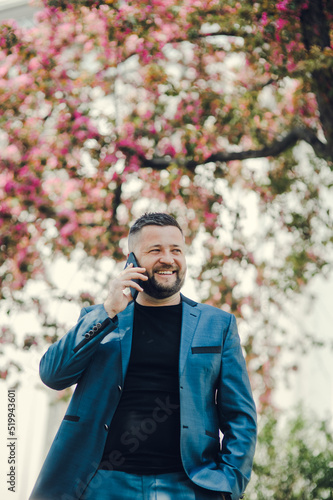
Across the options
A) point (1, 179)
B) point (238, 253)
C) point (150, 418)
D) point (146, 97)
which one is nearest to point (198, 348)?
point (150, 418)

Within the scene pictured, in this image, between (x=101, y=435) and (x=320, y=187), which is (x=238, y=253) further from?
(x=101, y=435)

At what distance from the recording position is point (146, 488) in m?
2.25

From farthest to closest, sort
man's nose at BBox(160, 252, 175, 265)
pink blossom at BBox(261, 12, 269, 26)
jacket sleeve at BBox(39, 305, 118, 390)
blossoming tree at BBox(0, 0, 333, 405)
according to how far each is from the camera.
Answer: blossoming tree at BBox(0, 0, 333, 405), pink blossom at BBox(261, 12, 269, 26), man's nose at BBox(160, 252, 175, 265), jacket sleeve at BBox(39, 305, 118, 390)

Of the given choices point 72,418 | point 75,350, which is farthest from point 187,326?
point 72,418

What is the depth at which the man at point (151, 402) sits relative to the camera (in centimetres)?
230

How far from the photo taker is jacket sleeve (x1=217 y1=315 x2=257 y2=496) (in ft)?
7.68

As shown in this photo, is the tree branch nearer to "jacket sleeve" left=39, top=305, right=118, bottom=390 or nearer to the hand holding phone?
the hand holding phone

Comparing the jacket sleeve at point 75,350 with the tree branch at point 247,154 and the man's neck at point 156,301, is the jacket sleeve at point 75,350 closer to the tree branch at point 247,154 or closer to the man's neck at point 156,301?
the man's neck at point 156,301

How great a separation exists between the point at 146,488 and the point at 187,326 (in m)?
0.72

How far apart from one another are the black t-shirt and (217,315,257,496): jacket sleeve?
215 mm

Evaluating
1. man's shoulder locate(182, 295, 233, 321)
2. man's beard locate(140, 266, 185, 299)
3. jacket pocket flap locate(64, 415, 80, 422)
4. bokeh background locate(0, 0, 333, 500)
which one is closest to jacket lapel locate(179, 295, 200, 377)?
man's shoulder locate(182, 295, 233, 321)

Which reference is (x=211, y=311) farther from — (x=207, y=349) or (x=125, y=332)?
(x=125, y=332)

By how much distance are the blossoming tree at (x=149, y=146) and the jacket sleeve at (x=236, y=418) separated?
2.79 m

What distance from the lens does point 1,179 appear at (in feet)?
18.4
